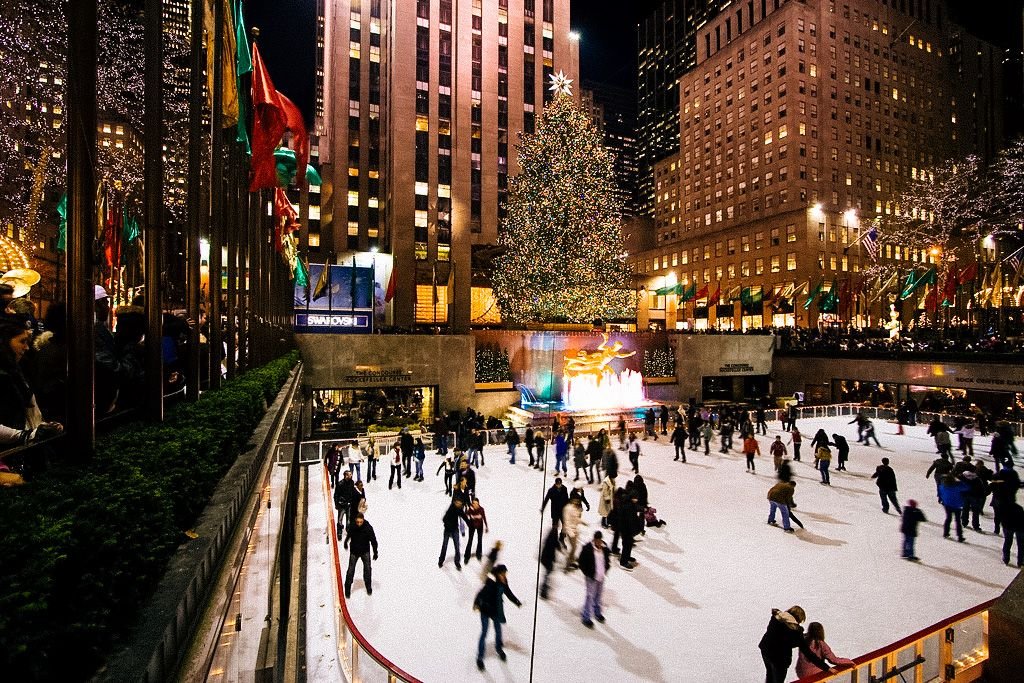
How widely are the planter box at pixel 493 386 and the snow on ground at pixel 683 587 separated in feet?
48.7

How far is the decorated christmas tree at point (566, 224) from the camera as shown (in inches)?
1346

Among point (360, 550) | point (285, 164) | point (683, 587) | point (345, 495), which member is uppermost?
point (285, 164)

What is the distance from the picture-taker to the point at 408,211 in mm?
45375

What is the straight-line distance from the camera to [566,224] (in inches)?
1344

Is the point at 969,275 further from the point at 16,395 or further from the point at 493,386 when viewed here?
the point at 16,395

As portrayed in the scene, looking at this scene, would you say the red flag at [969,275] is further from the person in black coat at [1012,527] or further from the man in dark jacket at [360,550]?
the man in dark jacket at [360,550]

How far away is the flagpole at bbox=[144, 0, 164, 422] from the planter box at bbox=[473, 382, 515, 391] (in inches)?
934

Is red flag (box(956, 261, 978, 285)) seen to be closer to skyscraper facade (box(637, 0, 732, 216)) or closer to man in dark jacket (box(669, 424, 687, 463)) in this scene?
man in dark jacket (box(669, 424, 687, 463))

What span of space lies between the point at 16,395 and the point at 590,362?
28424 mm

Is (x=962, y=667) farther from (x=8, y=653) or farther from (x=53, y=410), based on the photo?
(x=53, y=410)

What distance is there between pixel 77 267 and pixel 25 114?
1.66 metres

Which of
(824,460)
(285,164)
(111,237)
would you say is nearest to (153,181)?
(111,237)

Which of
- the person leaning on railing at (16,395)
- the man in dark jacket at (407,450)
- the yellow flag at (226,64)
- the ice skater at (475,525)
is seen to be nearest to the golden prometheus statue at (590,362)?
the man in dark jacket at (407,450)

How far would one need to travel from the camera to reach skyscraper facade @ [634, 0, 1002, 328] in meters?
61.7
